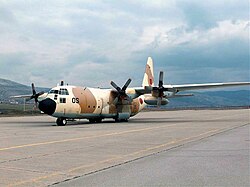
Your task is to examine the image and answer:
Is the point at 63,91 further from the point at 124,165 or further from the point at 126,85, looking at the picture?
the point at 124,165

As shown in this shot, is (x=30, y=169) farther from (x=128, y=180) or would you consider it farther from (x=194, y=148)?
(x=194, y=148)

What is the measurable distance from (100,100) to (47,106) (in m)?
6.82

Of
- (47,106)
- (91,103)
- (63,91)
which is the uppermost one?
(63,91)

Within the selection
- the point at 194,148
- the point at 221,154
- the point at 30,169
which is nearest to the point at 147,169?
the point at 30,169

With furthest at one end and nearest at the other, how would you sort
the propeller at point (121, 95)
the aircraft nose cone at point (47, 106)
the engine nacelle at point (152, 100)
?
1. the engine nacelle at point (152, 100)
2. the propeller at point (121, 95)
3. the aircraft nose cone at point (47, 106)

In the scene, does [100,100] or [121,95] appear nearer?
[100,100]

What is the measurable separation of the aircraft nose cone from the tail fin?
1669cm

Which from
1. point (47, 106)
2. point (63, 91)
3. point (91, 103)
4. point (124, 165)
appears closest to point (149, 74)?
point (91, 103)

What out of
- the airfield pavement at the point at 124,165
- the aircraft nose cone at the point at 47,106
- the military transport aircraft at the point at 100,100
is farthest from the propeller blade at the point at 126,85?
the airfield pavement at the point at 124,165

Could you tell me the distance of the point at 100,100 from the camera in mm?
34875

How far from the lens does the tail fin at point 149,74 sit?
4462cm

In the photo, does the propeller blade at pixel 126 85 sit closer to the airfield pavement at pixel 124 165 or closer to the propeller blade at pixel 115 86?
the propeller blade at pixel 115 86

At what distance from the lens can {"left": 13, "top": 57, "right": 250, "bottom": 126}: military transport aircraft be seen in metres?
30.2

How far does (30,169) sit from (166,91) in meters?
29.2
